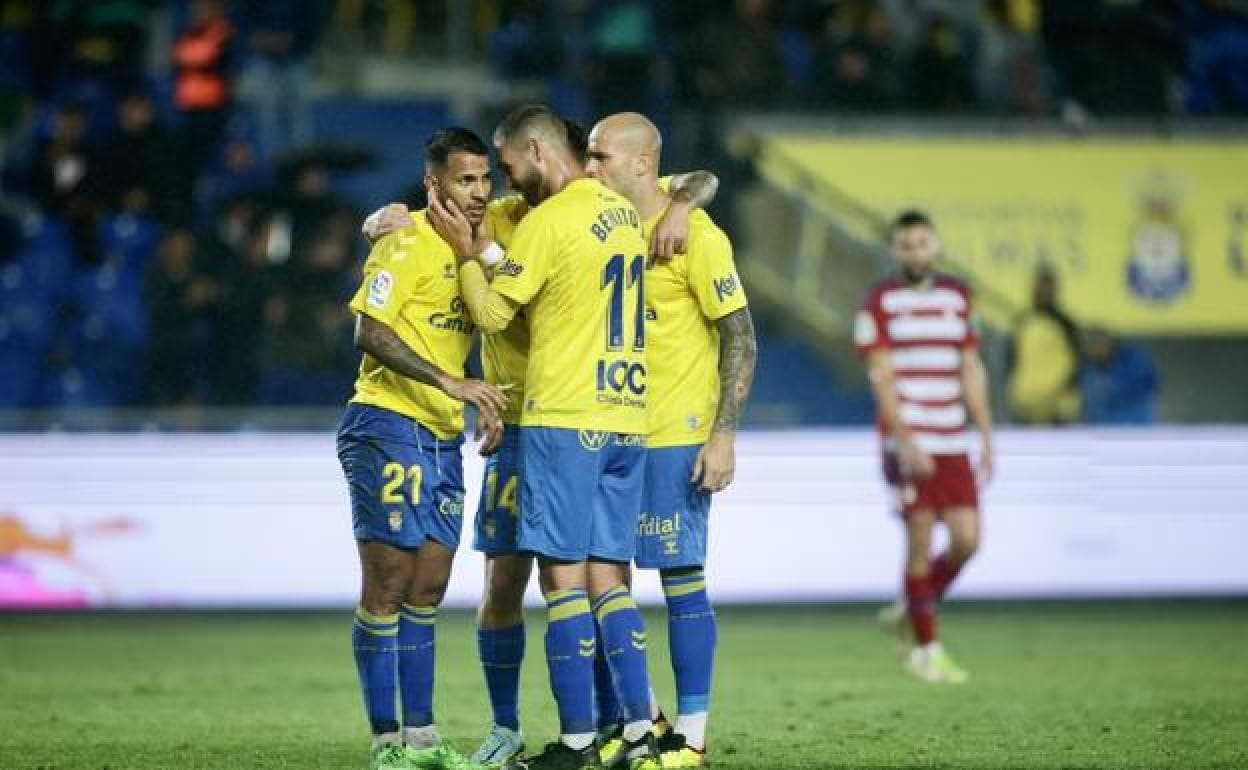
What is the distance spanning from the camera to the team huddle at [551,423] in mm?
6930

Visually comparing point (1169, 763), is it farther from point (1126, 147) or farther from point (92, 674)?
point (1126, 147)

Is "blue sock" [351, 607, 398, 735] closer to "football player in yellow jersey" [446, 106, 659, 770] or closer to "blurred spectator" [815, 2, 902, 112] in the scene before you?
"football player in yellow jersey" [446, 106, 659, 770]

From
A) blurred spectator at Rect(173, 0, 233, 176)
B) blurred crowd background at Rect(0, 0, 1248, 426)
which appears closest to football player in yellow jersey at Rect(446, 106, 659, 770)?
blurred crowd background at Rect(0, 0, 1248, 426)

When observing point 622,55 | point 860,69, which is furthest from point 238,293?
point 860,69

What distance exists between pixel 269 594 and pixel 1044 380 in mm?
5996

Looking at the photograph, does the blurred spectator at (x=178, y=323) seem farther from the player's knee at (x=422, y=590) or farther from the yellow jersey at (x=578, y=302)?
the yellow jersey at (x=578, y=302)

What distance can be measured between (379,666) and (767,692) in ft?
10.6

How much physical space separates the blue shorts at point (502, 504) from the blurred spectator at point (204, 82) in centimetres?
976

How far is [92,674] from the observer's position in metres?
10.6

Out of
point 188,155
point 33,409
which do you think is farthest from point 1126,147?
point 33,409

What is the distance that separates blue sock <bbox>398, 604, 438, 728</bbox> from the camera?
711cm

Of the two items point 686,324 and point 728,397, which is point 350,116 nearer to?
point 686,324

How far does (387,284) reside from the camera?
697 cm

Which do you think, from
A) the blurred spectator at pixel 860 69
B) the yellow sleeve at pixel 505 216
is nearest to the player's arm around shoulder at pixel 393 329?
the yellow sleeve at pixel 505 216
